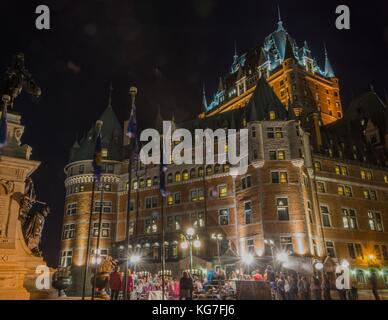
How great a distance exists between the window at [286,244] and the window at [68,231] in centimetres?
2695

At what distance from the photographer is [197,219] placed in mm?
39688

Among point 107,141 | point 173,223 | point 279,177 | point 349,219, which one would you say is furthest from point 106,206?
point 349,219

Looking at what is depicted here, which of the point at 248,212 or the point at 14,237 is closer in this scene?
the point at 14,237

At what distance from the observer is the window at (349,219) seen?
4014 cm

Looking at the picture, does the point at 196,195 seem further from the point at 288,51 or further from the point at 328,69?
the point at 328,69

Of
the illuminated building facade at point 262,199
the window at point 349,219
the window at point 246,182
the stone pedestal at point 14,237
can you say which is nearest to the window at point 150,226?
the illuminated building facade at point 262,199

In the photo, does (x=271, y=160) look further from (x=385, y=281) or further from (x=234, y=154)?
(x=385, y=281)

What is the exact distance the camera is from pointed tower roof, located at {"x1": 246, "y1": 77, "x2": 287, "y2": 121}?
39.3 m

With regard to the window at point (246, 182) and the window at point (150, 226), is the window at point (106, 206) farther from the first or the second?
the window at point (246, 182)

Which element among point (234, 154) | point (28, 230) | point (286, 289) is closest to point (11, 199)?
point (28, 230)

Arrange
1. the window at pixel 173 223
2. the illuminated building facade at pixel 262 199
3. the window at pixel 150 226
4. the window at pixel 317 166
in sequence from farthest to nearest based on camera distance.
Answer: the window at pixel 150 226
the window at pixel 317 166
the window at pixel 173 223
the illuminated building facade at pixel 262 199

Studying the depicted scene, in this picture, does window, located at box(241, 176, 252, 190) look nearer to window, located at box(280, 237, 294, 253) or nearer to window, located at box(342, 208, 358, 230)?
window, located at box(280, 237, 294, 253)

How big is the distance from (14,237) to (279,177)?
91.9ft

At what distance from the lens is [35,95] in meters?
16.7
